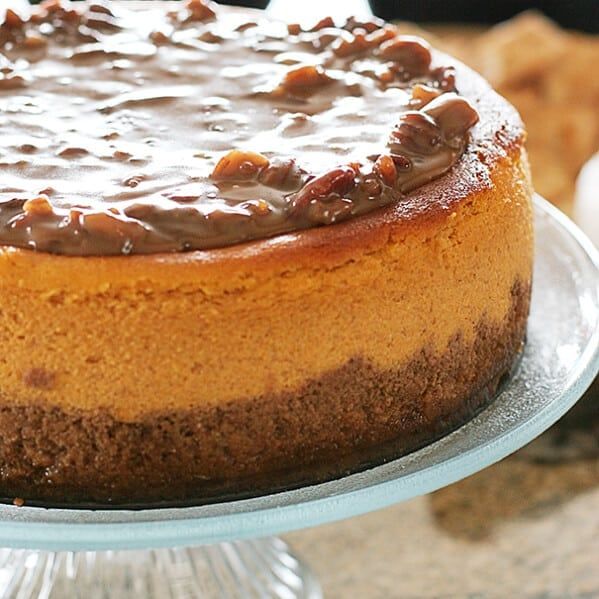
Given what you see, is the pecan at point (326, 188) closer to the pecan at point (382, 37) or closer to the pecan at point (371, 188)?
the pecan at point (371, 188)

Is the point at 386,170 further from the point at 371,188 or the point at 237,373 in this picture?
the point at 237,373

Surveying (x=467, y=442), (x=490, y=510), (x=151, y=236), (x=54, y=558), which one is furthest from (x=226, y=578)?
(x=151, y=236)

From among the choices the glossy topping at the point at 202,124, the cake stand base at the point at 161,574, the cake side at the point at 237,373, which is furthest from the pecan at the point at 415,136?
the cake stand base at the point at 161,574

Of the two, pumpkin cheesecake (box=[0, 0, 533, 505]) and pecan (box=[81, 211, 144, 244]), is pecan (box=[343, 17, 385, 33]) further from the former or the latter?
pecan (box=[81, 211, 144, 244])

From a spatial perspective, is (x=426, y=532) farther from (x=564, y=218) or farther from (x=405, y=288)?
(x=405, y=288)

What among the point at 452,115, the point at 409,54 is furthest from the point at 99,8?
the point at 452,115
